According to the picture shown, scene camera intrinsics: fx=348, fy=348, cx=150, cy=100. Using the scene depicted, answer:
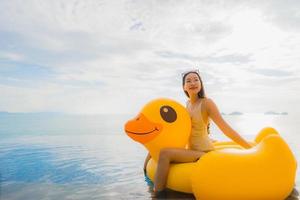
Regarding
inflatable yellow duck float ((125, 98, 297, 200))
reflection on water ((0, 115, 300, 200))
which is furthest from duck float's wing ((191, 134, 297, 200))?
reflection on water ((0, 115, 300, 200))

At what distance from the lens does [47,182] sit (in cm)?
511

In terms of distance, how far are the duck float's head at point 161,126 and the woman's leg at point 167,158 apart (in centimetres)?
15

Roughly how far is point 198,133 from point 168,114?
0.44 m

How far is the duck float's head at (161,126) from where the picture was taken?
4.28m

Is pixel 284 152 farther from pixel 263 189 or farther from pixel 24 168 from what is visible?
pixel 24 168

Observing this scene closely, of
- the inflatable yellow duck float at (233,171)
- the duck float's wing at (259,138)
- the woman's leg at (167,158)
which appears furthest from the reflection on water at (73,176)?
the duck float's wing at (259,138)

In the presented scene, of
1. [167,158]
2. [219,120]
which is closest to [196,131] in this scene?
[219,120]

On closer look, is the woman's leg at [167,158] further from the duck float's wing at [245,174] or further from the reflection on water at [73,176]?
the duck float's wing at [245,174]

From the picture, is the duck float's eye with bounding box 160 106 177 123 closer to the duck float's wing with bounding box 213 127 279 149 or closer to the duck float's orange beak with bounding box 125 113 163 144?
the duck float's orange beak with bounding box 125 113 163 144

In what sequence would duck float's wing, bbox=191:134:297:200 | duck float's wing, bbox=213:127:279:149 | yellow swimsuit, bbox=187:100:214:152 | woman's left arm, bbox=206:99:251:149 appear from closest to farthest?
duck float's wing, bbox=191:134:297:200
woman's left arm, bbox=206:99:251:149
yellow swimsuit, bbox=187:100:214:152
duck float's wing, bbox=213:127:279:149

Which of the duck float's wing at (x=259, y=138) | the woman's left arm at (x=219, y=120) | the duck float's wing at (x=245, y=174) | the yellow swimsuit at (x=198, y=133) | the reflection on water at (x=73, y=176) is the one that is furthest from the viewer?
the duck float's wing at (x=259, y=138)

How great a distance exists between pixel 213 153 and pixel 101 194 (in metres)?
1.55

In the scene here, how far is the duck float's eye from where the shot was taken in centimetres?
434

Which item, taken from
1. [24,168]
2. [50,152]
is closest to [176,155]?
[24,168]
